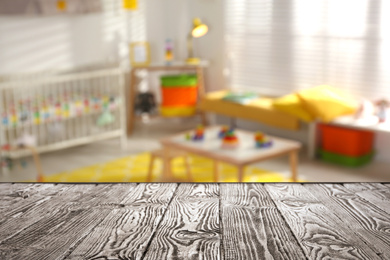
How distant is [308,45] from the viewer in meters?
4.57

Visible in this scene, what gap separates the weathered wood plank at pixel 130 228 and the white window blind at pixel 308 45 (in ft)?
11.1

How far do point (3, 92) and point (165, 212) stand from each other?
375 cm

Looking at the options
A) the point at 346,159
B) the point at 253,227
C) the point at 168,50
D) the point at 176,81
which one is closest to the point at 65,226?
the point at 253,227

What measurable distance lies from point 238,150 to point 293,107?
3.67ft

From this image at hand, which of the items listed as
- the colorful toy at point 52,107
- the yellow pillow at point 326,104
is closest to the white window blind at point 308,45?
the yellow pillow at point 326,104

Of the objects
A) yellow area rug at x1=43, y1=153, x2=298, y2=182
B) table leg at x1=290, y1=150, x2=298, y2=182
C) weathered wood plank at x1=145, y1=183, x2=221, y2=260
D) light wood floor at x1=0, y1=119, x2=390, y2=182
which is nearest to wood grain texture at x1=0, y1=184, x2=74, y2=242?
weathered wood plank at x1=145, y1=183, x2=221, y2=260

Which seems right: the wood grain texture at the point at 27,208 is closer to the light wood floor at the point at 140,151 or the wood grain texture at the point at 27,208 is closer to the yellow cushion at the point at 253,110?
the light wood floor at the point at 140,151

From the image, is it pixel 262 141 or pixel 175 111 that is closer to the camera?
pixel 262 141

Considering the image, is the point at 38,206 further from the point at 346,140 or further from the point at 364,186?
the point at 346,140

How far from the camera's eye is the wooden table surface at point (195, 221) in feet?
2.65

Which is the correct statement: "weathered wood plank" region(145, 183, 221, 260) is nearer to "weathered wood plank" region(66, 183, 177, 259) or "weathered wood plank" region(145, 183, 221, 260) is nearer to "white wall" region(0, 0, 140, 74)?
"weathered wood plank" region(66, 183, 177, 259)

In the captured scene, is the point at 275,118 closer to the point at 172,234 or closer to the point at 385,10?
the point at 385,10

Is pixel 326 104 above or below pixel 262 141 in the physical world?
above

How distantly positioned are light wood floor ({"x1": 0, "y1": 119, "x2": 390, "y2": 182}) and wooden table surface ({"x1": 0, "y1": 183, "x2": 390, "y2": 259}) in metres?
2.74
